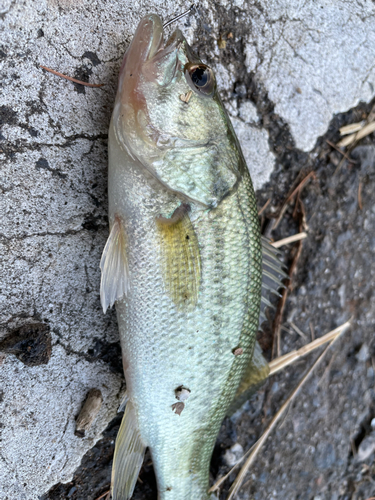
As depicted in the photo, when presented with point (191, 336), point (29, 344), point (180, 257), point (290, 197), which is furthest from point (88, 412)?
point (290, 197)

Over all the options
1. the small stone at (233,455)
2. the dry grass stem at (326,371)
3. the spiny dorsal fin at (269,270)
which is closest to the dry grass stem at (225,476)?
the small stone at (233,455)

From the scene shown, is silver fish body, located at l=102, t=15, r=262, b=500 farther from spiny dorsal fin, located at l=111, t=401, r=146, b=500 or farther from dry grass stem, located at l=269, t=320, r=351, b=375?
dry grass stem, located at l=269, t=320, r=351, b=375

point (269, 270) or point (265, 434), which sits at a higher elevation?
point (269, 270)

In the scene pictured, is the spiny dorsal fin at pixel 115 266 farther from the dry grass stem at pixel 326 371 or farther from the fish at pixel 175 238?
the dry grass stem at pixel 326 371

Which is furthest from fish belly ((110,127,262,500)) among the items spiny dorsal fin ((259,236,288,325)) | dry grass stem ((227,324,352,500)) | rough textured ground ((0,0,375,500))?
dry grass stem ((227,324,352,500))

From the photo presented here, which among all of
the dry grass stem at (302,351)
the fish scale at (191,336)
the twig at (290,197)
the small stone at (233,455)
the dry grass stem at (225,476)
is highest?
the twig at (290,197)

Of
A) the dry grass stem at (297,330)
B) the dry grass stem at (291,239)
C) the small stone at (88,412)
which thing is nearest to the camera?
the small stone at (88,412)

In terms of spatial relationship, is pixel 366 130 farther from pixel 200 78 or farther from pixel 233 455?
pixel 233 455
